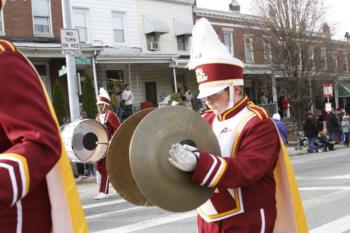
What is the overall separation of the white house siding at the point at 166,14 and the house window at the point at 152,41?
28 centimetres

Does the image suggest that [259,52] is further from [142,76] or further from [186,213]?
[186,213]

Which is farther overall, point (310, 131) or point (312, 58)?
point (312, 58)

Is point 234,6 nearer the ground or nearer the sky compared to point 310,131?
nearer the sky

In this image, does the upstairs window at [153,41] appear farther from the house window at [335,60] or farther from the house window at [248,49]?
the house window at [335,60]

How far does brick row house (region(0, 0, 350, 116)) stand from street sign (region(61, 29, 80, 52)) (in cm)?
497

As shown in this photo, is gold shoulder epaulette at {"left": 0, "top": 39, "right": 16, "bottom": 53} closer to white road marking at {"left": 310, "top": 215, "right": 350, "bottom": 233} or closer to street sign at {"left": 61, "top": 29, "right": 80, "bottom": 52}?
white road marking at {"left": 310, "top": 215, "right": 350, "bottom": 233}

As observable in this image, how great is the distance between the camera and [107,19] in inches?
1011

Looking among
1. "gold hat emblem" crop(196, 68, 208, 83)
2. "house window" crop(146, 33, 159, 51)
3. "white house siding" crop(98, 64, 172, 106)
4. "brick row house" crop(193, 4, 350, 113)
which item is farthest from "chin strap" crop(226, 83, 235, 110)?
"brick row house" crop(193, 4, 350, 113)

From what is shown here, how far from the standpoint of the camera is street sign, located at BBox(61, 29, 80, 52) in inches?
535

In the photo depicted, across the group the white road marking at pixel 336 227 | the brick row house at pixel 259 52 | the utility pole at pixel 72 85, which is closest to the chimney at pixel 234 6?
the brick row house at pixel 259 52

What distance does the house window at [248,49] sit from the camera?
31706 mm

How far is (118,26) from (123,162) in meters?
24.0

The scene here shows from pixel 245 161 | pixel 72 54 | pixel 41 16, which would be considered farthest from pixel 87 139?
pixel 41 16

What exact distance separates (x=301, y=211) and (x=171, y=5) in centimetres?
2676
